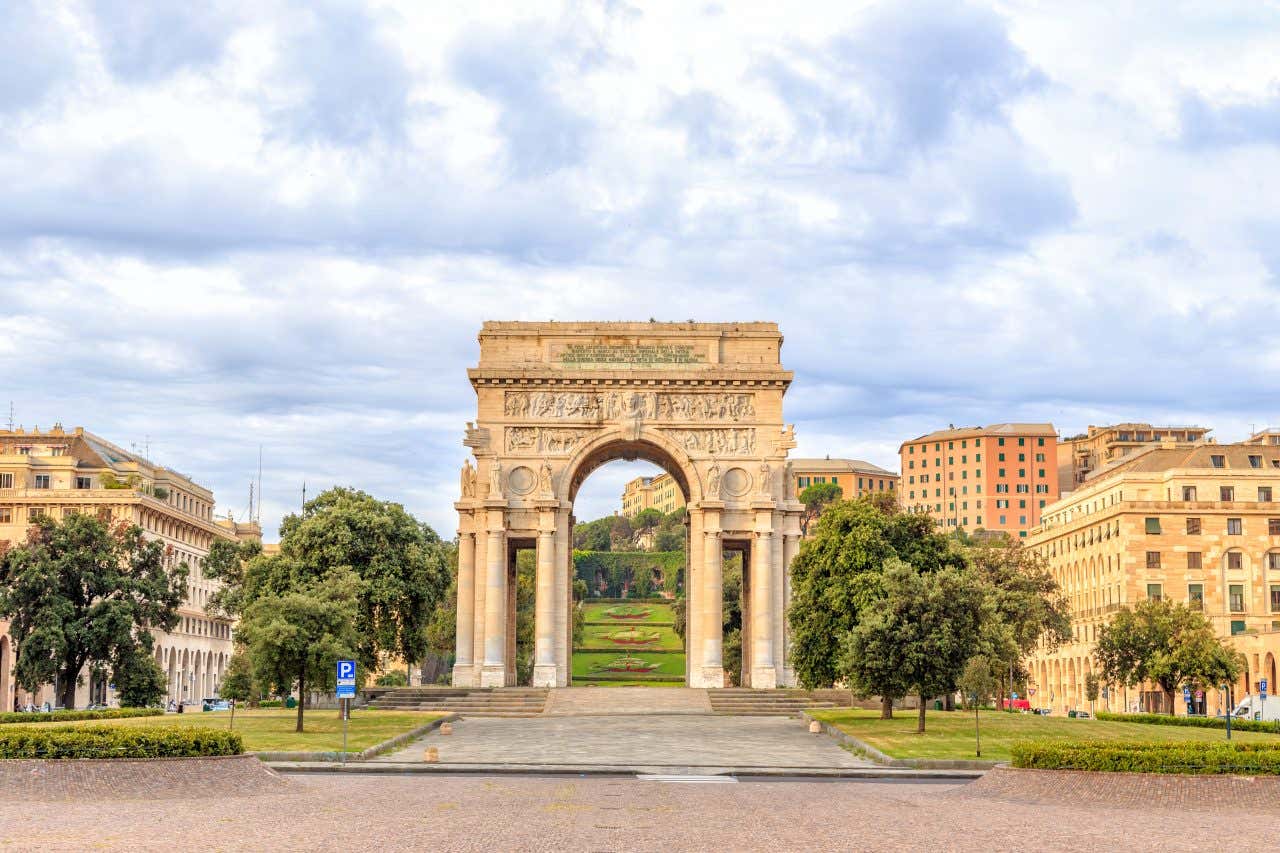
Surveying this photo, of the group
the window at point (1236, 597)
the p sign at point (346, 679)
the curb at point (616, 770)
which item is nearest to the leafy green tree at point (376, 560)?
the p sign at point (346, 679)

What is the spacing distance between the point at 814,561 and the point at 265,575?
29.2m

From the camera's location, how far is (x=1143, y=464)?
4498 inches

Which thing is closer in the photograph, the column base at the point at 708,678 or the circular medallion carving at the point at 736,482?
the column base at the point at 708,678

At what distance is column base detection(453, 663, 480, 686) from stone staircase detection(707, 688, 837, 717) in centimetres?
1436

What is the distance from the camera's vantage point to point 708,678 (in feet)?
260

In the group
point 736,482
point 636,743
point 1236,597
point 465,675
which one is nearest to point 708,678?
point 736,482

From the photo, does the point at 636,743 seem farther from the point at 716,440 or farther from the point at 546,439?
the point at 546,439

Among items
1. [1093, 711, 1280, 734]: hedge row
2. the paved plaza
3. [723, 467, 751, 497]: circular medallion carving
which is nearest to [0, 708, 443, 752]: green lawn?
the paved plaza

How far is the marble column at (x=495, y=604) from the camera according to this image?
7938 cm

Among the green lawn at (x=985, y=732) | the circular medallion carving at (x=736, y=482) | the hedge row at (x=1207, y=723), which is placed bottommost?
the hedge row at (x=1207, y=723)

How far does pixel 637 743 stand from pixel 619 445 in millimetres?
31120

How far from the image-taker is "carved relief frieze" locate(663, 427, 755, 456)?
Result: 81.0 meters

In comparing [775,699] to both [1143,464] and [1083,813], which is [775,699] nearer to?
[1083,813]

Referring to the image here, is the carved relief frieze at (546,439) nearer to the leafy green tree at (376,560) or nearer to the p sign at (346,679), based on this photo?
Result: the leafy green tree at (376,560)
